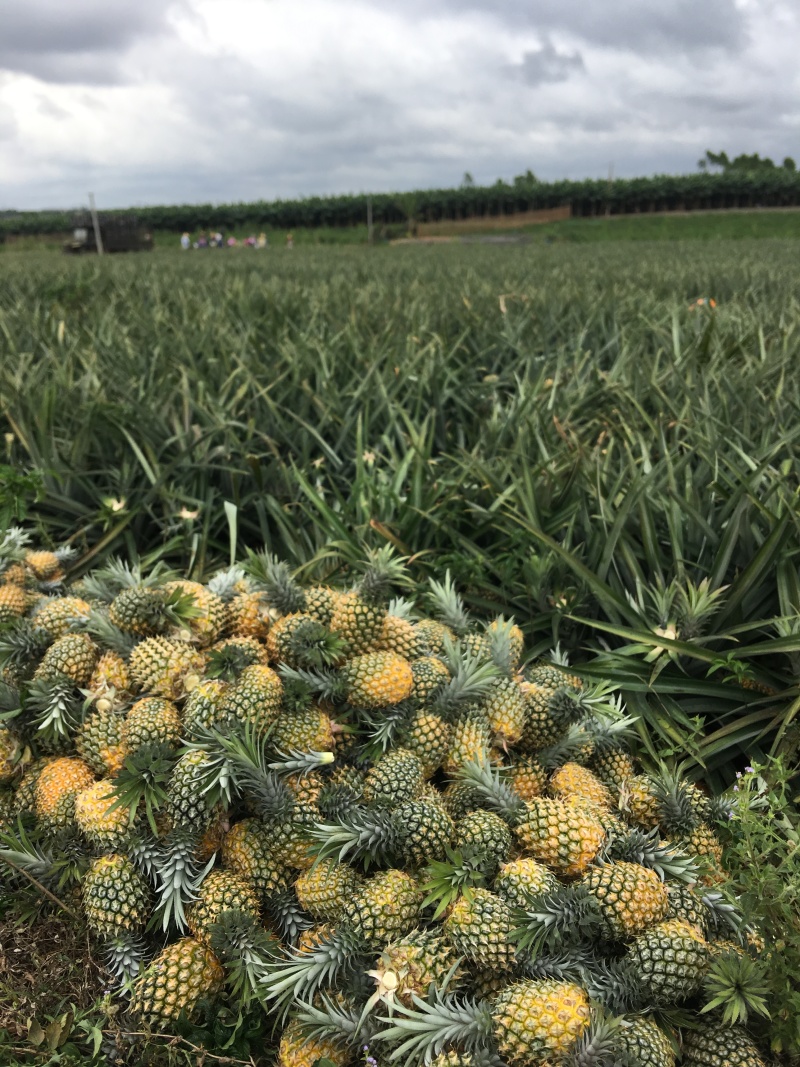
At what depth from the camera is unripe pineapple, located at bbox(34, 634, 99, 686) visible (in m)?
1.59

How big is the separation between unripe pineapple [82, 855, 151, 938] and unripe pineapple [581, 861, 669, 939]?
32.8 inches

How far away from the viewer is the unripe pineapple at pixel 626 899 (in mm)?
1129

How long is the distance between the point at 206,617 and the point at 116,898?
63 cm

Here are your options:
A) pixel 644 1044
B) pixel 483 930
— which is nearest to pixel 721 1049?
pixel 644 1044

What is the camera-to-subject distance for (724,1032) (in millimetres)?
1114

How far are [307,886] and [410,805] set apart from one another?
24 cm

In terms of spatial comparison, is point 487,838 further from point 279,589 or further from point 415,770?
point 279,589

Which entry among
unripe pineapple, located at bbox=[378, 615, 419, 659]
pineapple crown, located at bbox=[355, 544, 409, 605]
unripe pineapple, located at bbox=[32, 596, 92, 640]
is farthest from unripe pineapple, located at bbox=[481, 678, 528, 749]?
unripe pineapple, located at bbox=[32, 596, 92, 640]

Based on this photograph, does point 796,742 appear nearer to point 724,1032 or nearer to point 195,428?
point 724,1032

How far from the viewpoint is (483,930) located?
1.10m

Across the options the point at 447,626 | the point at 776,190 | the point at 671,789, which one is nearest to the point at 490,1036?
the point at 671,789

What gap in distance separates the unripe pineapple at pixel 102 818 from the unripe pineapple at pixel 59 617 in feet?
1.52

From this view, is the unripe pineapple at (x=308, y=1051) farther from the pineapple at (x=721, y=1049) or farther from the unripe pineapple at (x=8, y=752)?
the unripe pineapple at (x=8, y=752)

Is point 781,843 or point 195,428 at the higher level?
point 195,428
